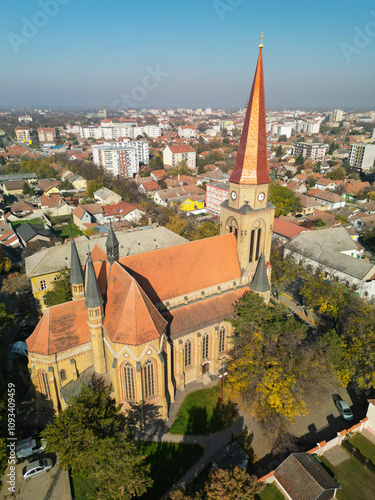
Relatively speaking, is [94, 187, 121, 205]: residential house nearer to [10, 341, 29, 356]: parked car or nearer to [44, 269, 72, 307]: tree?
[44, 269, 72, 307]: tree

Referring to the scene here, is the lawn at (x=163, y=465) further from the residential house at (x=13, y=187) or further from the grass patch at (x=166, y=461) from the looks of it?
the residential house at (x=13, y=187)

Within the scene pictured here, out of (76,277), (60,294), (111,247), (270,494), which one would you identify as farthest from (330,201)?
(270,494)

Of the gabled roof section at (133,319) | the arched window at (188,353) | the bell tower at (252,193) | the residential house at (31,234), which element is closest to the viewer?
the gabled roof section at (133,319)

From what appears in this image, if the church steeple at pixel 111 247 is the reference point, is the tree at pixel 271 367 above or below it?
below

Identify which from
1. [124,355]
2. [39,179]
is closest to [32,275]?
[124,355]

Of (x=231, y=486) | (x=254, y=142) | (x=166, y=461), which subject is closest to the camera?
(x=231, y=486)

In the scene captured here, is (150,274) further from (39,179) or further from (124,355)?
(39,179)

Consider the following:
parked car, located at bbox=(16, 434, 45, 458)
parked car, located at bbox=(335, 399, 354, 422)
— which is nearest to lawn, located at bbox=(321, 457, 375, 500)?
parked car, located at bbox=(335, 399, 354, 422)

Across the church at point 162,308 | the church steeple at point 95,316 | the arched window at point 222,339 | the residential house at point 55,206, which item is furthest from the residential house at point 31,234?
the arched window at point 222,339

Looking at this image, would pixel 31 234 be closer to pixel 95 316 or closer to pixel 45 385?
pixel 45 385
